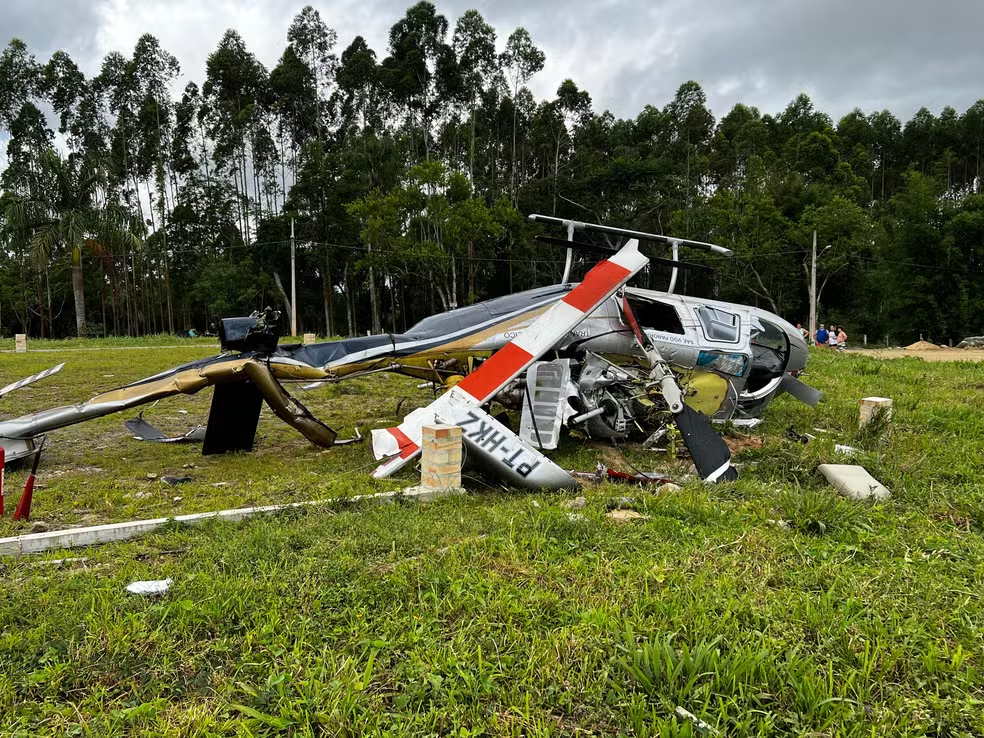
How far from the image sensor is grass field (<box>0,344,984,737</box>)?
7.68 ft

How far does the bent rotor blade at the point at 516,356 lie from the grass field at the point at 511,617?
52 cm

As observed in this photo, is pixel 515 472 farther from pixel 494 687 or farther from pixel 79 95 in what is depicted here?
pixel 79 95

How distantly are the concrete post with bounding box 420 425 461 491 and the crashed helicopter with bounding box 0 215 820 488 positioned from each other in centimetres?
25

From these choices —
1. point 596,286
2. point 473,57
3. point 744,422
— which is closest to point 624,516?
point 596,286

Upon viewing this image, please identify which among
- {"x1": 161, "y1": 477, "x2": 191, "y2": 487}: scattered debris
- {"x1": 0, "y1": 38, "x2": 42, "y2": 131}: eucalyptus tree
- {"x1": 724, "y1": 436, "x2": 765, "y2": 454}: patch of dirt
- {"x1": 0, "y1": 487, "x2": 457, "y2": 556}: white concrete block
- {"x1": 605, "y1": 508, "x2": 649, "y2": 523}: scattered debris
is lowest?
{"x1": 724, "y1": 436, "x2": 765, "y2": 454}: patch of dirt

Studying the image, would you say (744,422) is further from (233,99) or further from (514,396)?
(233,99)

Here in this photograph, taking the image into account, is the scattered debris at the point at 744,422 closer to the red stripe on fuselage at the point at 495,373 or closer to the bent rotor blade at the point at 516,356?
the bent rotor blade at the point at 516,356

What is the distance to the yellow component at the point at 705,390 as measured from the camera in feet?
26.5

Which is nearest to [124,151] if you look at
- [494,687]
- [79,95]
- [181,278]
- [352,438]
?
[79,95]

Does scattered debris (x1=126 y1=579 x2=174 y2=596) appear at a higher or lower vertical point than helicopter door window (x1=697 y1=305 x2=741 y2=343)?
lower

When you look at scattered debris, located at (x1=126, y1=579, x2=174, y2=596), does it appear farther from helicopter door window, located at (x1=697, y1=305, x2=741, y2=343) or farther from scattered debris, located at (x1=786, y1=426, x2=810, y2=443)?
scattered debris, located at (x1=786, y1=426, x2=810, y2=443)

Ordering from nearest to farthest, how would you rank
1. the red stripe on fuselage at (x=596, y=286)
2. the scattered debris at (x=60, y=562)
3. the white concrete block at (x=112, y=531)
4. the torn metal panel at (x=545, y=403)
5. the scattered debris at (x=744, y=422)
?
the scattered debris at (x=60, y=562) → the white concrete block at (x=112, y=531) → the red stripe on fuselage at (x=596, y=286) → the torn metal panel at (x=545, y=403) → the scattered debris at (x=744, y=422)

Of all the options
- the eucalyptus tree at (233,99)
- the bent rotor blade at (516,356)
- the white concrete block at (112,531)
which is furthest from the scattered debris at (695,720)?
the eucalyptus tree at (233,99)

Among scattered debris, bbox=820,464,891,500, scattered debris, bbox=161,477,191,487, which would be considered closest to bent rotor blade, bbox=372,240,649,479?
scattered debris, bbox=161,477,191,487
